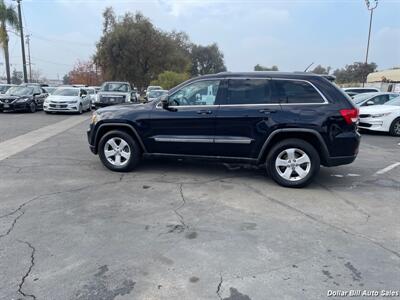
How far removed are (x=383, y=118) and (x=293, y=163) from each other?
28.7ft

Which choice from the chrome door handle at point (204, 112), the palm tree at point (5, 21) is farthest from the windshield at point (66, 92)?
→ the chrome door handle at point (204, 112)

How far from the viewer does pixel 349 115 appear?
5.78m

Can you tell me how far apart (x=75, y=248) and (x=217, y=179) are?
10.5ft

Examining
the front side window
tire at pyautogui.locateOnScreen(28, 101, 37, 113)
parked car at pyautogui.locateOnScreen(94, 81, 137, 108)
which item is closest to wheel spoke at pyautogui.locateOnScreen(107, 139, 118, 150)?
the front side window

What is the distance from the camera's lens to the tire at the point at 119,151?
6656 millimetres

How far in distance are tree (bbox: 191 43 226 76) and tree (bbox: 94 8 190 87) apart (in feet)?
135

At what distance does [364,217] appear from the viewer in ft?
15.8

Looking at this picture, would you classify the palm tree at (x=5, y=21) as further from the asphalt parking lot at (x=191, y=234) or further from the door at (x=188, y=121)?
the door at (x=188, y=121)

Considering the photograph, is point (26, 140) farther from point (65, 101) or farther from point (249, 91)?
point (65, 101)

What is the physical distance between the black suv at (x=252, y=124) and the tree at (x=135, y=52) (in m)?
41.3

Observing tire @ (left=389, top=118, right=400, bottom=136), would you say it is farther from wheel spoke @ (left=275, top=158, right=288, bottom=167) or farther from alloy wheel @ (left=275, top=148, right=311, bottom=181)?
wheel spoke @ (left=275, top=158, right=288, bottom=167)

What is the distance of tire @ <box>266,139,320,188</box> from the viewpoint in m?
5.91

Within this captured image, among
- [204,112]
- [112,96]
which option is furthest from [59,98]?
[204,112]

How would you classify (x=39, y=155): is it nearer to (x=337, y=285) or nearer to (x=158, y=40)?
(x=337, y=285)
